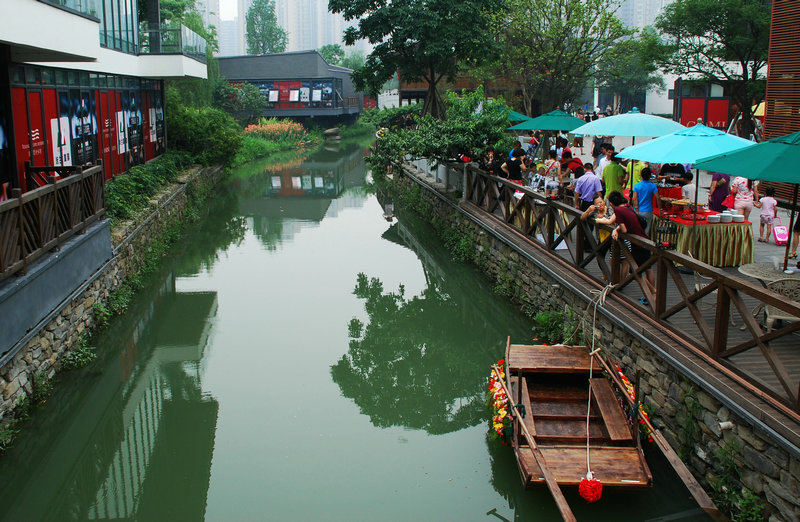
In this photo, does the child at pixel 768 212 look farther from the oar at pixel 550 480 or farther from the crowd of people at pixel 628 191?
the oar at pixel 550 480

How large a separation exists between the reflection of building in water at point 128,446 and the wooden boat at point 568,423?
10.4ft

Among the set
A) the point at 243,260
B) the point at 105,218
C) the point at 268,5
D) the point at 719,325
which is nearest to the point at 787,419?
the point at 719,325

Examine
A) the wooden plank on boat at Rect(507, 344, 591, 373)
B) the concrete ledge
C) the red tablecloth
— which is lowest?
the wooden plank on boat at Rect(507, 344, 591, 373)

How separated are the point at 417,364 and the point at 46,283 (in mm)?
5053

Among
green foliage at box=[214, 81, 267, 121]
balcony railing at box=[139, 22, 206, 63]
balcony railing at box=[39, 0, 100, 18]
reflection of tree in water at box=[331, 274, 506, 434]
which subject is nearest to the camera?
reflection of tree in water at box=[331, 274, 506, 434]

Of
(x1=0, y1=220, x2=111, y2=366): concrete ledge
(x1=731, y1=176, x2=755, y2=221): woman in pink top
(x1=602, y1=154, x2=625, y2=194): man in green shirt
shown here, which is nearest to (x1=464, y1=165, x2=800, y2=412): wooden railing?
(x1=602, y1=154, x2=625, y2=194): man in green shirt

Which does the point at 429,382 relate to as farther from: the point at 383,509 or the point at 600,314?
the point at 383,509

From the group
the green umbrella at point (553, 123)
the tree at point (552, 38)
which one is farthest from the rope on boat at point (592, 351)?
the tree at point (552, 38)

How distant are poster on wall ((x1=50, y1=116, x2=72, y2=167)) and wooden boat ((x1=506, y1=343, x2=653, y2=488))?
11.4 metres

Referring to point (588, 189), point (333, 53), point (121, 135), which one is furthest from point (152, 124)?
point (333, 53)

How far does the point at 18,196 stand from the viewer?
857cm

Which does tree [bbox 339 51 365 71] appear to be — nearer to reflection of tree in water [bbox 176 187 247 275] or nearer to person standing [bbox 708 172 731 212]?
reflection of tree in water [bbox 176 187 247 275]

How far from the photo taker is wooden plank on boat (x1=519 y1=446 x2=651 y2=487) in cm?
646

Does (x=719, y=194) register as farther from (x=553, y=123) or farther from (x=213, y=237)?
(x=213, y=237)
